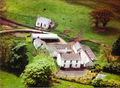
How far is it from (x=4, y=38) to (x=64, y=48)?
6921 millimetres

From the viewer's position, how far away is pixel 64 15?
17203mm

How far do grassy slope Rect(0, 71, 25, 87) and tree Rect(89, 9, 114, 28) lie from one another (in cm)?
1038

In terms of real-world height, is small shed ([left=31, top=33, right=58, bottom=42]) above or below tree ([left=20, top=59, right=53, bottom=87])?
above

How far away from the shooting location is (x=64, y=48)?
17.9 metres

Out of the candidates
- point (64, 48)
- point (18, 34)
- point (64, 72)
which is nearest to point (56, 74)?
point (64, 72)

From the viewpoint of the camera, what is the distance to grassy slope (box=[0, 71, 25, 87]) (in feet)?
44.7

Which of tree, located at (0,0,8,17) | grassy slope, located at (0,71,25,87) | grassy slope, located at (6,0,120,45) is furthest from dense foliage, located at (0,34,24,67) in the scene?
grassy slope, located at (6,0,120,45)

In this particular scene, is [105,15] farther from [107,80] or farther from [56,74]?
[56,74]

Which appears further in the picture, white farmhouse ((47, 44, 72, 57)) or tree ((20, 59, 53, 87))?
white farmhouse ((47, 44, 72, 57))

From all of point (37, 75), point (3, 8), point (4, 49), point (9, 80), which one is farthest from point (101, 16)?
point (9, 80)

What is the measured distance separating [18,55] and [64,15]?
6.85 metres

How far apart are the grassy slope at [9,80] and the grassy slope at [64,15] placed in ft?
20.4

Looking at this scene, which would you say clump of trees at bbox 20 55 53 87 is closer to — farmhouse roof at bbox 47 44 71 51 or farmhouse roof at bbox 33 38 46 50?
farmhouse roof at bbox 33 38 46 50

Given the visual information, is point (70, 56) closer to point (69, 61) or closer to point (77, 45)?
point (69, 61)
